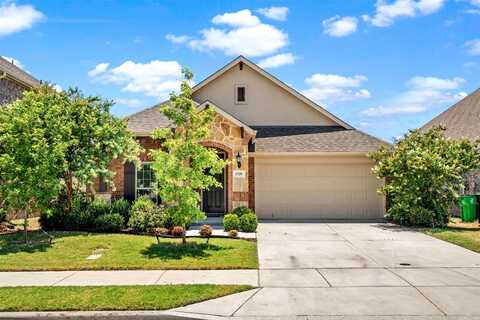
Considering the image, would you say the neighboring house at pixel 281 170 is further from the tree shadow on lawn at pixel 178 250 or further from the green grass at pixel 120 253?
the tree shadow on lawn at pixel 178 250

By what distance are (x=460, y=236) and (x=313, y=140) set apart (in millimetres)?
7623

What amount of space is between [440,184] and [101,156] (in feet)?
41.7

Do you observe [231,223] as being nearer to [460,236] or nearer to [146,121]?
[146,121]

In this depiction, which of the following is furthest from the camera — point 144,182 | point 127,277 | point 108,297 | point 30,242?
point 144,182

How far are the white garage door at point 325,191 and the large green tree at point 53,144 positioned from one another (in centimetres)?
620

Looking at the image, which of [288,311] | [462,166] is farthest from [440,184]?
[288,311]

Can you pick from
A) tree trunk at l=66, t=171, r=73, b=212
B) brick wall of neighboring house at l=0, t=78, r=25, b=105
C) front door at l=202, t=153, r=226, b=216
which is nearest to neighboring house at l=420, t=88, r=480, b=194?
front door at l=202, t=153, r=226, b=216

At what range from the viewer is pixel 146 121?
2022 centimetres

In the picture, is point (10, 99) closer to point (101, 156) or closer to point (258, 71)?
point (101, 156)

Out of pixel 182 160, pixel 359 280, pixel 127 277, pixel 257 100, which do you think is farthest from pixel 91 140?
pixel 359 280

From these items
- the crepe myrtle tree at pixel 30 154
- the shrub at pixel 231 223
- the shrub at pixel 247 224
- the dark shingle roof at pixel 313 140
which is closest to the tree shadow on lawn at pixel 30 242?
the crepe myrtle tree at pixel 30 154

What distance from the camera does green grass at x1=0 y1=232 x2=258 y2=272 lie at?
10.5 meters

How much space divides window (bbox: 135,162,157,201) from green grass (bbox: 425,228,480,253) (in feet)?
35.3

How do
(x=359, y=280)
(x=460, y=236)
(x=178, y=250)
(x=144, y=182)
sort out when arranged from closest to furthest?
1. (x=359, y=280)
2. (x=178, y=250)
3. (x=460, y=236)
4. (x=144, y=182)
